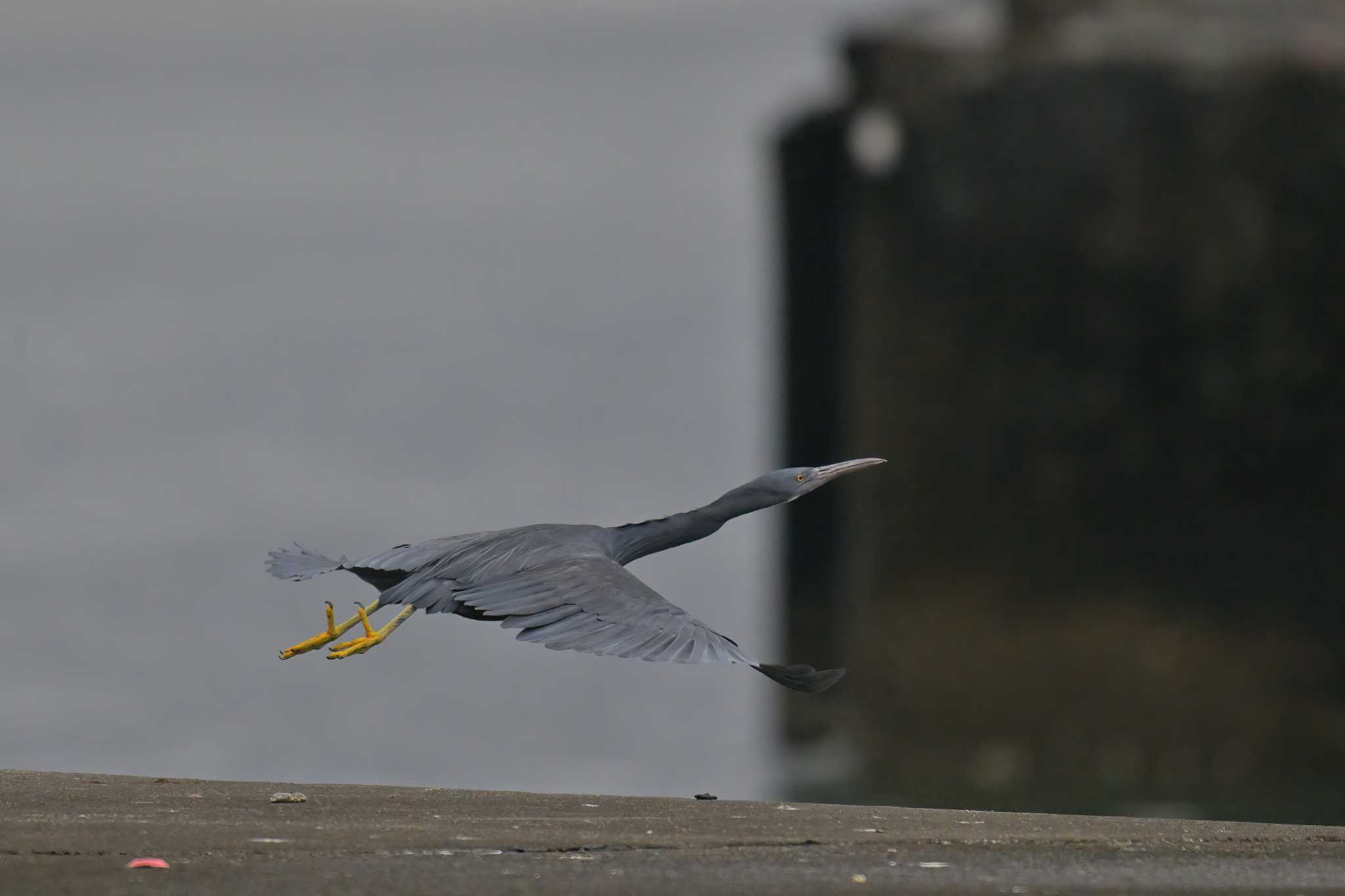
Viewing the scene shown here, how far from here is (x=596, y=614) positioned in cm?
719

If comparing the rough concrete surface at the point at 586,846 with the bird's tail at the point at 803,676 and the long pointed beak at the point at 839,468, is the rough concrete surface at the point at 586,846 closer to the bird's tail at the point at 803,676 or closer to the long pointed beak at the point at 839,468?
the bird's tail at the point at 803,676

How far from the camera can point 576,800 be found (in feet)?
25.1

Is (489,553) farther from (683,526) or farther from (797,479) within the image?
(797,479)

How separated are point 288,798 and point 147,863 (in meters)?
1.74

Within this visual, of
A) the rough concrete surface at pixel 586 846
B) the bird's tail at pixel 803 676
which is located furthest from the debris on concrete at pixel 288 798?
the bird's tail at pixel 803 676

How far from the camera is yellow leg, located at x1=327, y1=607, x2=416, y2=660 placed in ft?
27.2

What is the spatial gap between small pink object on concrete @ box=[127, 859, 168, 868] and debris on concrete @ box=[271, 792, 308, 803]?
1.59m

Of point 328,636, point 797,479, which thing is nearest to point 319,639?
point 328,636

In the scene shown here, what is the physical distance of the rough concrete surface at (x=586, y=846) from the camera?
17.9 ft

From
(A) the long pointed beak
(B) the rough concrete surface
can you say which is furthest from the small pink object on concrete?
(A) the long pointed beak

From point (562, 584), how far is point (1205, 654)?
1456 cm

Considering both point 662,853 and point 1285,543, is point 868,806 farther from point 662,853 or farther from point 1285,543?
point 1285,543

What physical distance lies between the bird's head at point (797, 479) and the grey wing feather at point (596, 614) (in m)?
1.44

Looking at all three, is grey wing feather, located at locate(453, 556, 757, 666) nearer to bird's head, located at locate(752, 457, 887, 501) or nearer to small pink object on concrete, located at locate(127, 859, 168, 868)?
bird's head, located at locate(752, 457, 887, 501)
